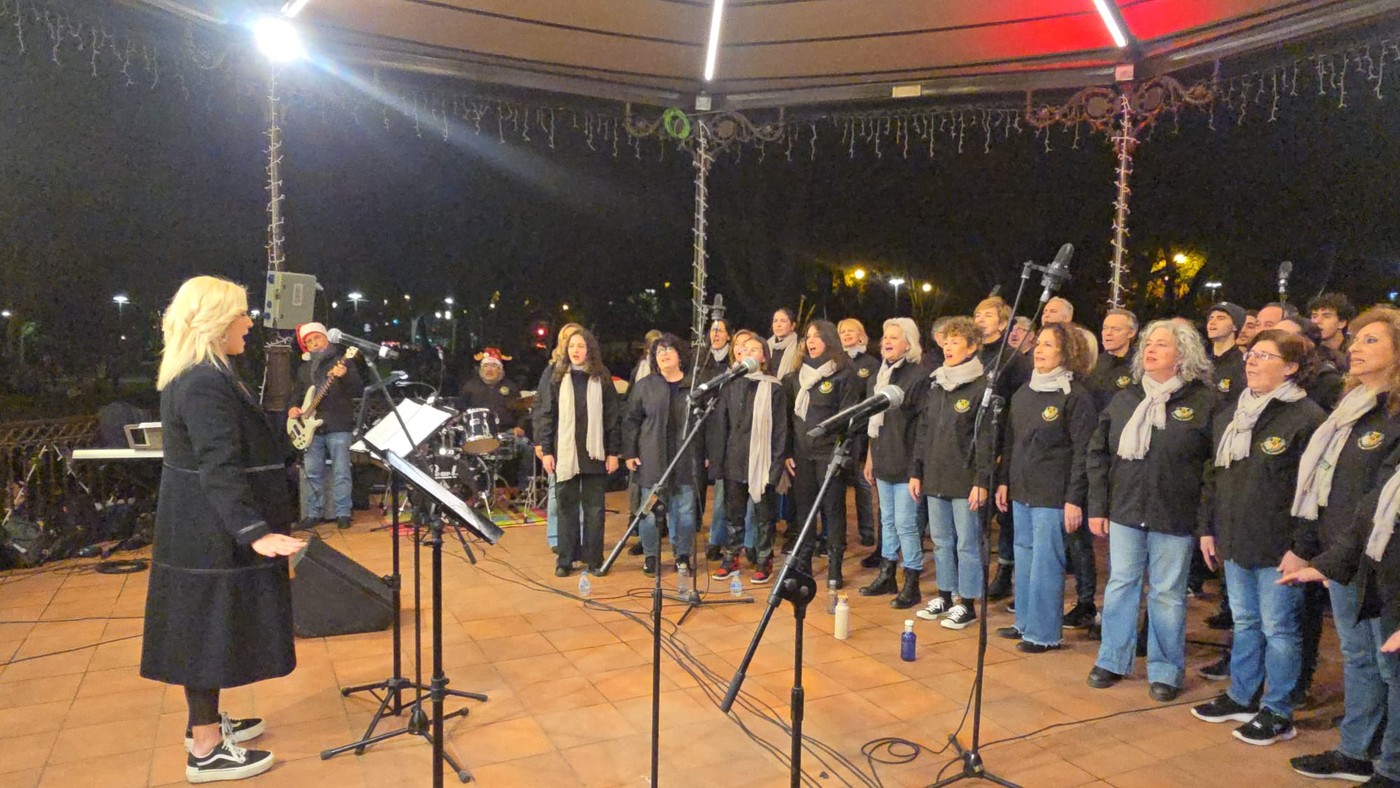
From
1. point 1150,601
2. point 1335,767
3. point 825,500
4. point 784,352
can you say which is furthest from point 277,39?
point 1335,767

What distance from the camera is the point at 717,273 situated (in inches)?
691

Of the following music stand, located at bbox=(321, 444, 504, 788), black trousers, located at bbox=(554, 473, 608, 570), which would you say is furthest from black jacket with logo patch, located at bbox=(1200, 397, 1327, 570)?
black trousers, located at bbox=(554, 473, 608, 570)

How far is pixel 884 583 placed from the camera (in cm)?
569

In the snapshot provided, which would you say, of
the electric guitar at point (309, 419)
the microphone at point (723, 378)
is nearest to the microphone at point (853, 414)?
the microphone at point (723, 378)

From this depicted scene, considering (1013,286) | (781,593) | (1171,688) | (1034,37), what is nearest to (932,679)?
(1171,688)

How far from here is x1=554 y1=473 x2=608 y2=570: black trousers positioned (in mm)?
6098

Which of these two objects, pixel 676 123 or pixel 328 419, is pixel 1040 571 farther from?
pixel 328 419

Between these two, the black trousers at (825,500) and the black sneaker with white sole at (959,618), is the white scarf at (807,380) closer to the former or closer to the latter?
the black trousers at (825,500)

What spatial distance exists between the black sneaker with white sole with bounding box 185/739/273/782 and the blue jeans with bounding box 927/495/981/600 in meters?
3.65

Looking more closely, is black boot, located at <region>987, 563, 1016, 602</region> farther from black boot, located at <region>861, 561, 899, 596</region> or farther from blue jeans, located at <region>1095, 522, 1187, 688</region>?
blue jeans, located at <region>1095, 522, 1187, 688</region>

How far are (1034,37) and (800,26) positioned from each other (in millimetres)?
1768

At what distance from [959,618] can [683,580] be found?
1.82 metres

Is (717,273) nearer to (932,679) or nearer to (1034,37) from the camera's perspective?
(1034,37)

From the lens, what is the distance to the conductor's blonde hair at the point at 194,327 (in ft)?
9.87
